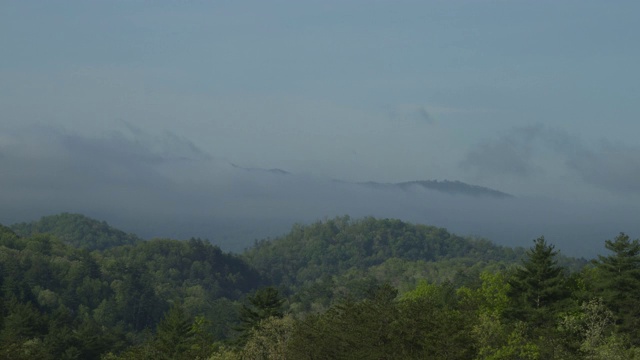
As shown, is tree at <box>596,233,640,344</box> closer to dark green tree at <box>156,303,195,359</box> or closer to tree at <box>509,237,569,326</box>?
tree at <box>509,237,569,326</box>

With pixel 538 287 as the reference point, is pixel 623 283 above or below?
above

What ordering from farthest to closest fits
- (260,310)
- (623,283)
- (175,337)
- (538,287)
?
(260,310)
(175,337)
(538,287)
(623,283)

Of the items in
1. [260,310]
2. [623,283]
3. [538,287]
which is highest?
[623,283]

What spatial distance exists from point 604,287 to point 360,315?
20.7 meters

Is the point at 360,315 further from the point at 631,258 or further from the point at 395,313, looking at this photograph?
the point at 631,258

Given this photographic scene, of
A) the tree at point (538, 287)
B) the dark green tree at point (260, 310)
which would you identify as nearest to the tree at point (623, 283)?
the tree at point (538, 287)

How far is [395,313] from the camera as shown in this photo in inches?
2936

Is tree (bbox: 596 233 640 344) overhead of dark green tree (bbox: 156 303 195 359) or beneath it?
overhead

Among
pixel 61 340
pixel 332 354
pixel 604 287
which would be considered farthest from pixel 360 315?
pixel 61 340

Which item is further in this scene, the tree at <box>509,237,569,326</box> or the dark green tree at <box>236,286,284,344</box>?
the dark green tree at <box>236,286,284,344</box>

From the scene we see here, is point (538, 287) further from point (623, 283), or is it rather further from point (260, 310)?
point (260, 310)

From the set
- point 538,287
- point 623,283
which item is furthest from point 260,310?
point 623,283

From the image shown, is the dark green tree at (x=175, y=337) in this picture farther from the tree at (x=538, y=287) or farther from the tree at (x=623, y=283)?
the tree at (x=623, y=283)

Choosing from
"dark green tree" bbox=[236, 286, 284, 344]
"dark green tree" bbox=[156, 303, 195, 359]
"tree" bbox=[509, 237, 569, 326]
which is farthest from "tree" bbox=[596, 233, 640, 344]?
"dark green tree" bbox=[156, 303, 195, 359]
